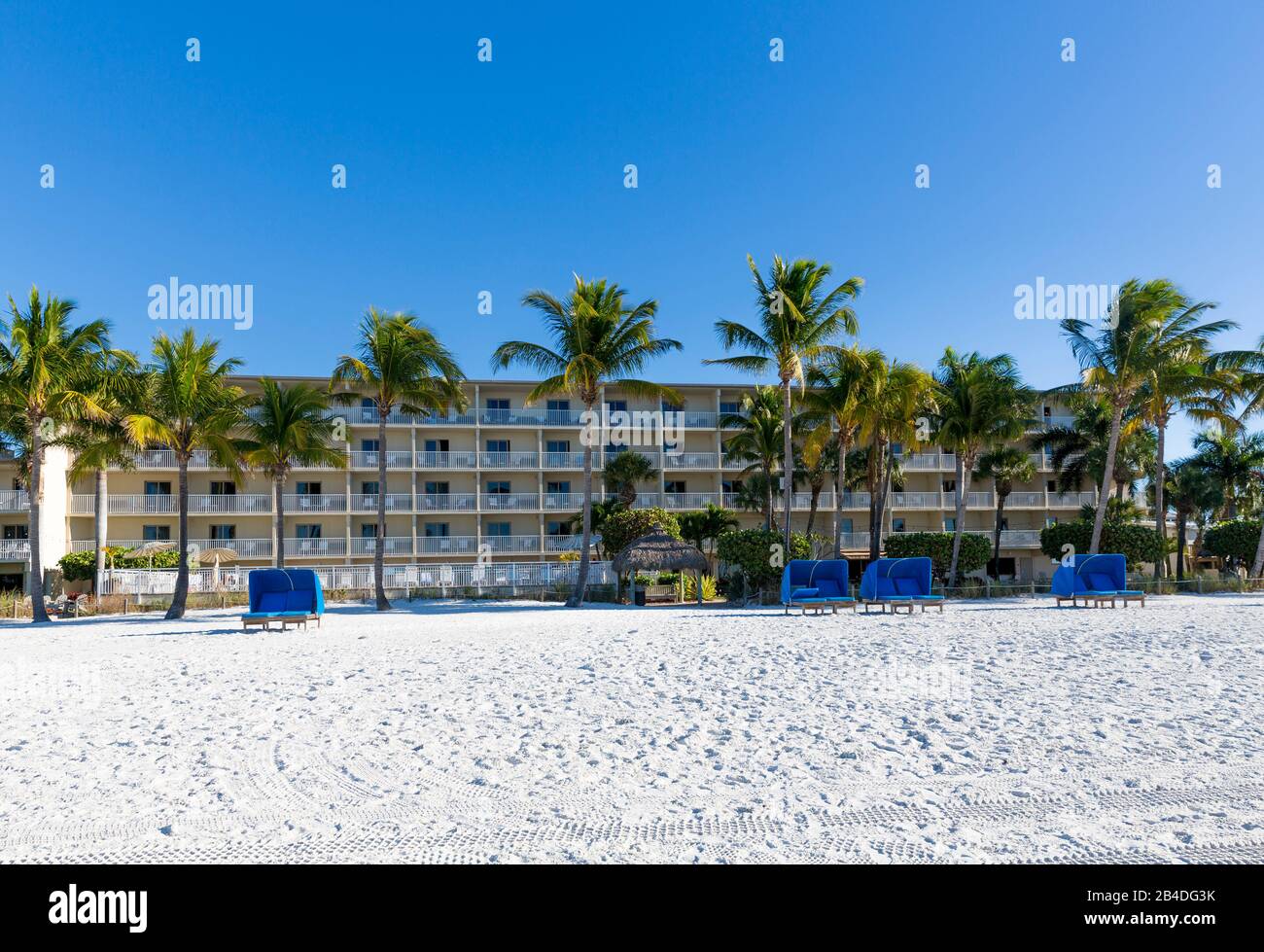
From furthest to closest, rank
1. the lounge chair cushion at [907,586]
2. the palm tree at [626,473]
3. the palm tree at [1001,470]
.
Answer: the palm tree at [1001,470], the palm tree at [626,473], the lounge chair cushion at [907,586]

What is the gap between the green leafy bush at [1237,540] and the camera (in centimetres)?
3516

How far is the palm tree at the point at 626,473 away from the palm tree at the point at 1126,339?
57.4 feet

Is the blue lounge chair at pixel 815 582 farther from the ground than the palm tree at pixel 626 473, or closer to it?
closer to it

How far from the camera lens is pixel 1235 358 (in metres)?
27.3

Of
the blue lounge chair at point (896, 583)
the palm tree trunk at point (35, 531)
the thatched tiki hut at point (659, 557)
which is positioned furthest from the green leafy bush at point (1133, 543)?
the palm tree trunk at point (35, 531)

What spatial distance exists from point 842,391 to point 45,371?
21.6 m

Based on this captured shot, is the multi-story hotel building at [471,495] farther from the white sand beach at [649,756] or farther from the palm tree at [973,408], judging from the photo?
the white sand beach at [649,756]

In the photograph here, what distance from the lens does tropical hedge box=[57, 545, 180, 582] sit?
31297 millimetres

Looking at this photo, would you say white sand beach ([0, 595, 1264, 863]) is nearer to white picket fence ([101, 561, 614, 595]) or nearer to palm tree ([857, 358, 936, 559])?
palm tree ([857, 358, 936, 559])

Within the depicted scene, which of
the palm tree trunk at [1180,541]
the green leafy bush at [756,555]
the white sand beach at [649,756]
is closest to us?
the white sand beach at [649,756]

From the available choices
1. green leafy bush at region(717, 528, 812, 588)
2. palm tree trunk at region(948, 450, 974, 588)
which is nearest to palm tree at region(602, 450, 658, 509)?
green leafy bush at region(717, 528, 812, 588)

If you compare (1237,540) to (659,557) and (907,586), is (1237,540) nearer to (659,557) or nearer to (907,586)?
(907,586)

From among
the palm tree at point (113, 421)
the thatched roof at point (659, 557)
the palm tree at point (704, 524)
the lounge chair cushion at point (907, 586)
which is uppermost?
the palm tree at point (113, 421)
